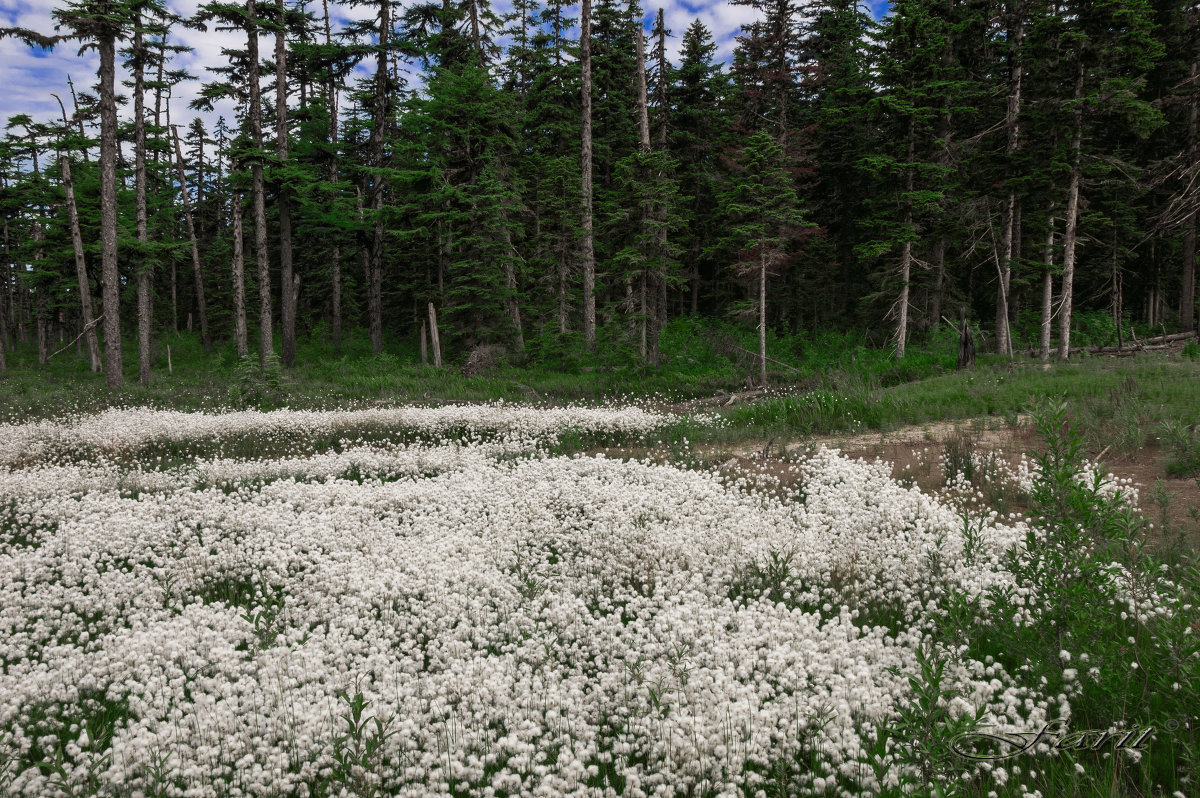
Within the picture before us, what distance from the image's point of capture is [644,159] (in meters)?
23.4

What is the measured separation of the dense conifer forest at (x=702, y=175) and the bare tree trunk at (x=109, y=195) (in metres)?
0.10

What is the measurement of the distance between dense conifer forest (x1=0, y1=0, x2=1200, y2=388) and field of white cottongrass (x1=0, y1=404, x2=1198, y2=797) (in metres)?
15.8

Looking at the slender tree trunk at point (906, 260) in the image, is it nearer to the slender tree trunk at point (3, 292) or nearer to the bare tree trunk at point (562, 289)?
the bare tree trunk at point (562, 289)

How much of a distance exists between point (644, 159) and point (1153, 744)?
74.7 ft

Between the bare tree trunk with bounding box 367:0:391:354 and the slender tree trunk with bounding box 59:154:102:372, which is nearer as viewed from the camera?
the slender tree trunk with bounding box 59:154:102:372

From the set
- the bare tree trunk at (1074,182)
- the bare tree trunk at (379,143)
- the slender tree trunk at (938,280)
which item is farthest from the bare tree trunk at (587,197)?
the bare tree trunk at (1074,182)

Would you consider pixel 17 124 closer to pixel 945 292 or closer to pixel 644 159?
pixel 644 159

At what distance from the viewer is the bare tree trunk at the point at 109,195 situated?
22.5m

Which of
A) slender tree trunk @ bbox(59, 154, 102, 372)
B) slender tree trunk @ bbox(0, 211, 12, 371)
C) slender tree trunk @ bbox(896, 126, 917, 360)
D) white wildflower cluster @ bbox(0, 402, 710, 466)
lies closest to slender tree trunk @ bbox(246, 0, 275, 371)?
slender tree trunk @ bbox(59, 154, 102, 372)

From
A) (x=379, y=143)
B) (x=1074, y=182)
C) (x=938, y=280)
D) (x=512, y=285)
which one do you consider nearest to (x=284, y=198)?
(x=379, y=143)

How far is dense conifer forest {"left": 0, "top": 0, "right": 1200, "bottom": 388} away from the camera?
21.2m

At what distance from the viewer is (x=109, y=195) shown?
2320 centimetres

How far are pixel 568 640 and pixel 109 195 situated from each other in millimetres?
27493

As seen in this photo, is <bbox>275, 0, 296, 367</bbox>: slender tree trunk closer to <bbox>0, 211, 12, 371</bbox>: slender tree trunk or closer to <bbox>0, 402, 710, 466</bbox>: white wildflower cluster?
<bbox>0, 402, 710, 466</bbox>: white wildflower cluster
